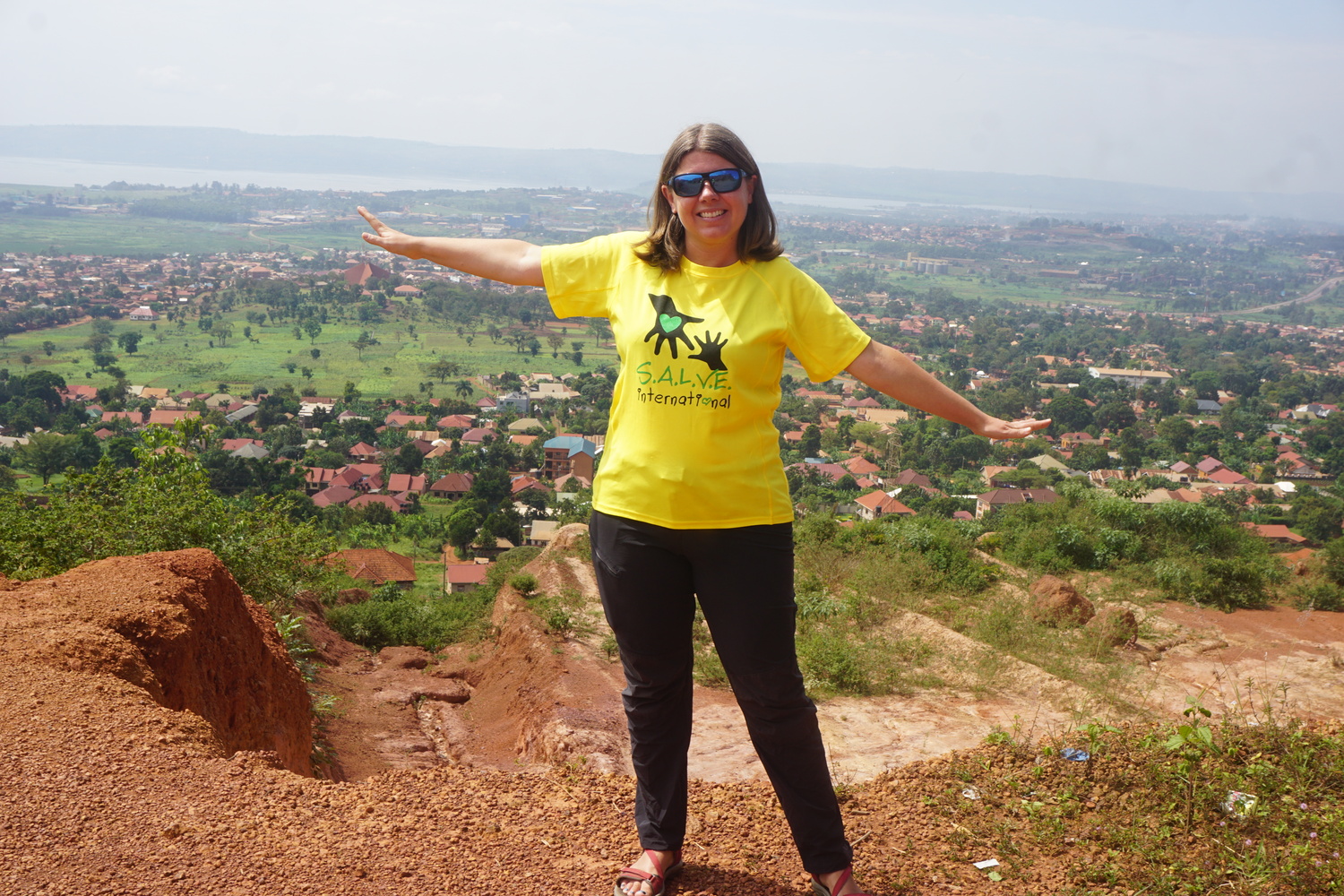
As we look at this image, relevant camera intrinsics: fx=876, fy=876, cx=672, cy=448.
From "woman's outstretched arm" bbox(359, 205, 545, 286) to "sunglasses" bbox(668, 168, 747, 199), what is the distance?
0.37m

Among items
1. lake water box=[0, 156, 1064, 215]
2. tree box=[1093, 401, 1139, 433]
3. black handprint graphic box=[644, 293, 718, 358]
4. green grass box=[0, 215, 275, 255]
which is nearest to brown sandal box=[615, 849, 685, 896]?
black handprint graphic box=[644, 293, 718, 358]

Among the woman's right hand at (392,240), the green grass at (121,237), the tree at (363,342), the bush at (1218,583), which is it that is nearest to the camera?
the woman's right hand at (392,240)

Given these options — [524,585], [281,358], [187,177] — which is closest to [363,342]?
[281,358]

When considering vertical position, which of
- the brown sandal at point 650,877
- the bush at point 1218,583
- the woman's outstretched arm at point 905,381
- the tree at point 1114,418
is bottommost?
the tree at point 1114,418

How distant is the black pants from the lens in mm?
1754

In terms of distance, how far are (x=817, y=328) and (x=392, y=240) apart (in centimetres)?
106

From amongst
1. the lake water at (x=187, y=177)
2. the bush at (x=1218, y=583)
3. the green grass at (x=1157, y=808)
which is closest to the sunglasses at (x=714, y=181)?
the green grass at (x=1157, y=808)

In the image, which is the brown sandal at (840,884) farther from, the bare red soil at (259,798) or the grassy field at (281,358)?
the grassy field at (281,358)

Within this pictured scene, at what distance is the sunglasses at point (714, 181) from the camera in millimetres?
1770

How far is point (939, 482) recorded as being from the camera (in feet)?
101

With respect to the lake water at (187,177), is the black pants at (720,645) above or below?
below

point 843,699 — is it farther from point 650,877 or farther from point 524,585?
point 524,585

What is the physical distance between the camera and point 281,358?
5172 centimetres

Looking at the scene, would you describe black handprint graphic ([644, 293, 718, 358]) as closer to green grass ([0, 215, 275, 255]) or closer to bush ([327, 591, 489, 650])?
bush ([327, 591, 489, 650])
